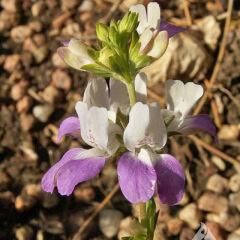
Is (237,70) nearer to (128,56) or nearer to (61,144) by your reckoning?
(61,144)

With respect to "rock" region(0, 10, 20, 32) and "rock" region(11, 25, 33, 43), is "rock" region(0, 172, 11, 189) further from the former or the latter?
"rock" region(0, 10, 20, 32)

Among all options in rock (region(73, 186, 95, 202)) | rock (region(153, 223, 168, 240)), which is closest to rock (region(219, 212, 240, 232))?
rock (region(153, 223, 168, 240))

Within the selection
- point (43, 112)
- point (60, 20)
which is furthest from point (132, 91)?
point (60, 20)

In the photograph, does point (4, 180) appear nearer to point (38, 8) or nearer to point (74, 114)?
point (74, 114)

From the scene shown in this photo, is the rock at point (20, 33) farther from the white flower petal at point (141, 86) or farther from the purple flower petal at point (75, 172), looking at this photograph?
the purple flower petal at point (75, 172)

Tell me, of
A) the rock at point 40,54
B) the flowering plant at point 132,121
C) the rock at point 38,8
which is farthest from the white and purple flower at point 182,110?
the rock at point 38,8

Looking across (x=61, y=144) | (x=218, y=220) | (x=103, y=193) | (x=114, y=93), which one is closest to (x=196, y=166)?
(x=218, y=220)
